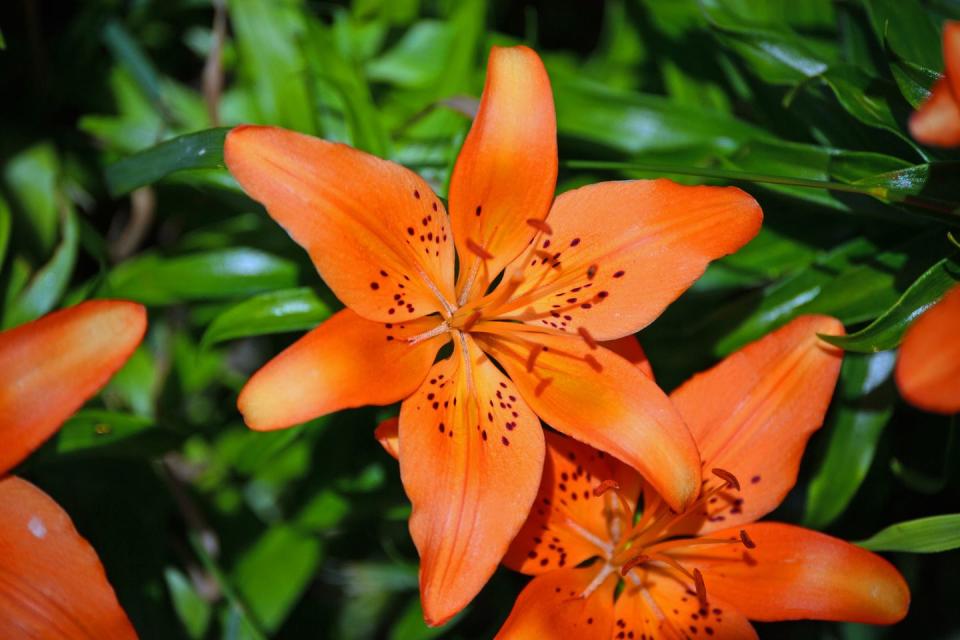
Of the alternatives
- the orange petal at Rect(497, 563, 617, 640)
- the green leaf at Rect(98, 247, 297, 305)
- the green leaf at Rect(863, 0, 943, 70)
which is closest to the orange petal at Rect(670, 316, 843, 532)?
the orange petal at Rect(497, 563, 617, 640)

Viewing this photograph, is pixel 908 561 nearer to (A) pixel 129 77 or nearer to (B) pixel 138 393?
(B) pixel 138 393

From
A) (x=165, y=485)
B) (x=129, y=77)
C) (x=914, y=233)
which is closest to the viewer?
(x=914, y=233)

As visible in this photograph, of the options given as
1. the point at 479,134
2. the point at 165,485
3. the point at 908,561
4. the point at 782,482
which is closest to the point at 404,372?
the point at 479,134

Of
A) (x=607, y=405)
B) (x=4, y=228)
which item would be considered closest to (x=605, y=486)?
Result: (x=607, y=405)

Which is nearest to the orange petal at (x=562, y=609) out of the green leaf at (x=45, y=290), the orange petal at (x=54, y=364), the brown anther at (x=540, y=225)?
the brown anther at (x=540, y=225)

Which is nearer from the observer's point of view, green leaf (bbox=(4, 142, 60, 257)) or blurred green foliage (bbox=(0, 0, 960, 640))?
blurred green foliage (bbox=(0, 0, 960, 640))

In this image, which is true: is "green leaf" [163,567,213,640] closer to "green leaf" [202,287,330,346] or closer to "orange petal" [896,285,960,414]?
"green leaf" [202,287,330,346]
